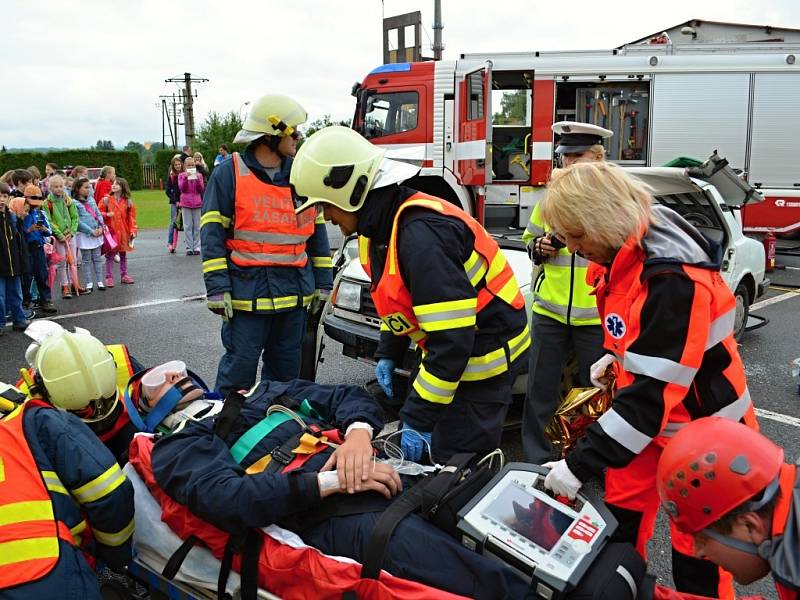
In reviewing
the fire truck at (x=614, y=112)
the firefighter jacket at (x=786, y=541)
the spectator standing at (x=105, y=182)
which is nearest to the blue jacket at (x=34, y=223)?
the spectator standing at (x=105, y=182)

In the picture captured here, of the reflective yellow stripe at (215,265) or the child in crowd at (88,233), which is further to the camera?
the child in crowd at (88,233)

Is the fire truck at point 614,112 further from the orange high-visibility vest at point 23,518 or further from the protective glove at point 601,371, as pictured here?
the orange high-visibility vest at point 23,518

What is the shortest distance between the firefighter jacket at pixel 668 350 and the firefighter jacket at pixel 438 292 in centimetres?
47

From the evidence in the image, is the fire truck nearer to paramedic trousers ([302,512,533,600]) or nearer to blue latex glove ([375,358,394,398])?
blue latex glove ([375,358,394,398])

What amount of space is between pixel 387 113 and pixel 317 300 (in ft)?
24.3

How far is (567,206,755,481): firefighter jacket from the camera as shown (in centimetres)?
183

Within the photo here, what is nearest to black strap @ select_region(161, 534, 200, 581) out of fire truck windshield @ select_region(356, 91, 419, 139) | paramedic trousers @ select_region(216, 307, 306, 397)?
paramedic trousers @ select_region(216, 307, 306, 397)

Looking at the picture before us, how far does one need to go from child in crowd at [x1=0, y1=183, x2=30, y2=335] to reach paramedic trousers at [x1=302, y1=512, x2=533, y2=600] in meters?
6.47

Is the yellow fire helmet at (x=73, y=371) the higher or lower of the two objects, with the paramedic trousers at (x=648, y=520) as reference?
higher

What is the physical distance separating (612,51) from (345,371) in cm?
775

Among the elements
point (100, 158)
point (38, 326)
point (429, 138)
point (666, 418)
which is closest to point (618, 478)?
point (666, 418)

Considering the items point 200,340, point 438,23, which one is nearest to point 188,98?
point 438,23

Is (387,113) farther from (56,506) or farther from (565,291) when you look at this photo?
(56,506)

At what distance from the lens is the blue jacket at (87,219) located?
30.4ft
